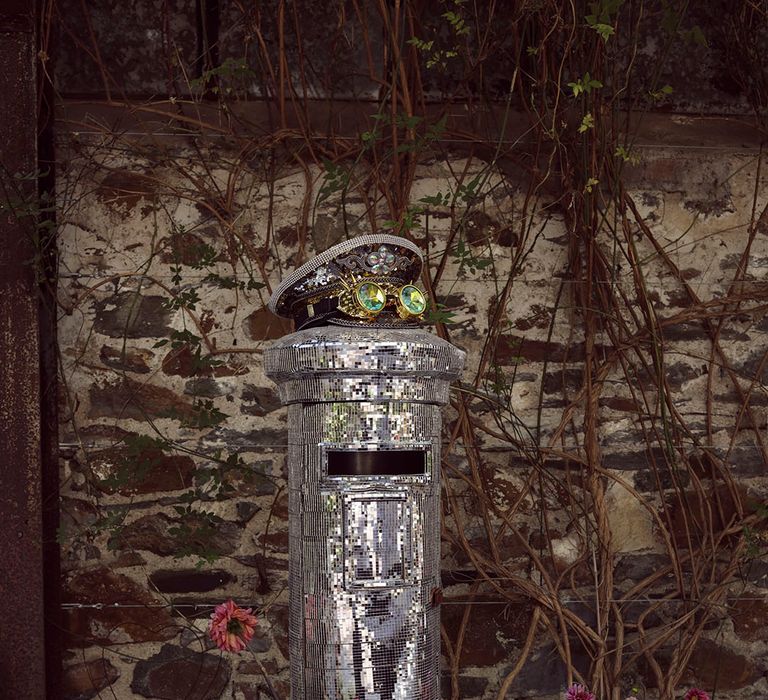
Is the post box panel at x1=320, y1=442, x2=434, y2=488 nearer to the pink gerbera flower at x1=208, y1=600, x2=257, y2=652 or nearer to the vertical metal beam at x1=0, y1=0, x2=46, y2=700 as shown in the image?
the pink gerbera flower at x1=208, y1=600, x2=257, y2=652

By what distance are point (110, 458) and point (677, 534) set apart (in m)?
Result: 1.92

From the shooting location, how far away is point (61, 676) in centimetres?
287

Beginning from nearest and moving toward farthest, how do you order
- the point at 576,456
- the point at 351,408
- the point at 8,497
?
the point at 351,408 → the point at 8,497 → the point at 576,456

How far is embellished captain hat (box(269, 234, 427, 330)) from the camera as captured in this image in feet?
6.88

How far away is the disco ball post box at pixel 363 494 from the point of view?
1.99 metres

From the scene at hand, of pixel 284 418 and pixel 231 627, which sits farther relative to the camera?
pixel 284 418

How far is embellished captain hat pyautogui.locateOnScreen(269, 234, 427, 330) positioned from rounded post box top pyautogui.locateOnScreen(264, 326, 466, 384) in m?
0.05

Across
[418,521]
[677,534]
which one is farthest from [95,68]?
[677,534]

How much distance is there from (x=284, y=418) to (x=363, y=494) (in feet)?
3.33

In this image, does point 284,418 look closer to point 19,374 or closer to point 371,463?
point 19,374

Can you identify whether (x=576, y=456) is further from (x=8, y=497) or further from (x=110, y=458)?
(x=8, y=497)

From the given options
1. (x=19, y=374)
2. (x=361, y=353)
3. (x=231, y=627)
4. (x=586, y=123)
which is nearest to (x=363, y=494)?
(x=361, y=353)

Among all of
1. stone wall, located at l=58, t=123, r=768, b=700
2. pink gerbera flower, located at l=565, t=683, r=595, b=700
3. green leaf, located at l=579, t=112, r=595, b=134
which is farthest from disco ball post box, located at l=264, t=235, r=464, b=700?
green leaf, located at l=579, t=112, r=595, b=134

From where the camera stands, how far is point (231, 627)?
243 centimetres
